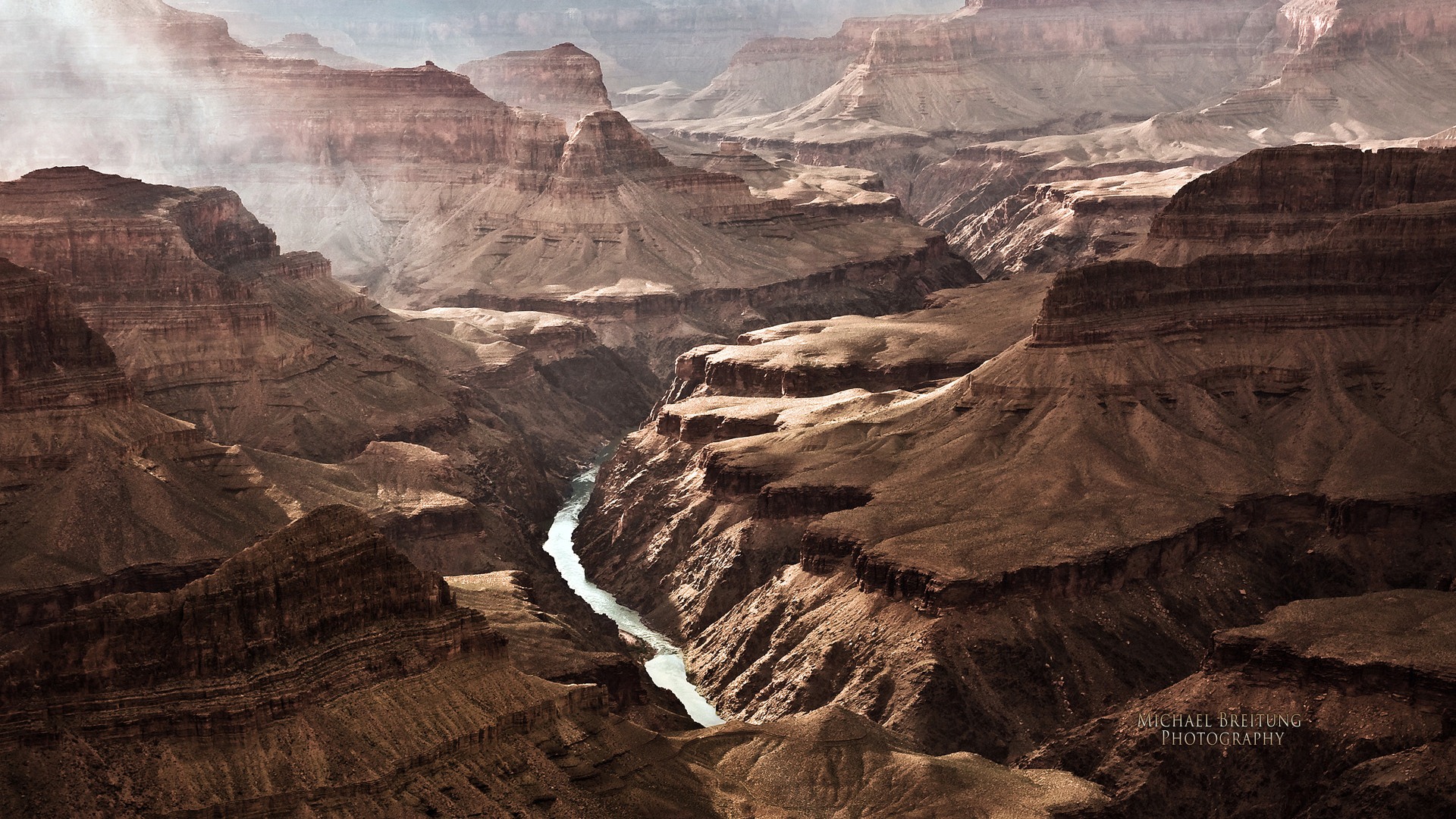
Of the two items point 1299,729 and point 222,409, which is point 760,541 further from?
point 1299,729

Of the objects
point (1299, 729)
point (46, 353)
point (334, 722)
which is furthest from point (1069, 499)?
point (334, 722)

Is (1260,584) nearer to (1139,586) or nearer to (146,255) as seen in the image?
(1139,586)

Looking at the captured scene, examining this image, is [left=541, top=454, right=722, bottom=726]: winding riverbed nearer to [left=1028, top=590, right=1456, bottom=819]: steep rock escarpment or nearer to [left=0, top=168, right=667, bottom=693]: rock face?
[left=0, top=168, right=667, bottom=693]: rock face

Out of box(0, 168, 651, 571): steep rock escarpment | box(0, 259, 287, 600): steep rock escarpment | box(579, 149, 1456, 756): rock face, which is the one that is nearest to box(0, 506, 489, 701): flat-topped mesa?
box(579, 149, 1456, 756): rock face

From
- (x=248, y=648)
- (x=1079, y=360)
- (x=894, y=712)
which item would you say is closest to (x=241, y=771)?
(x=248, y=648)

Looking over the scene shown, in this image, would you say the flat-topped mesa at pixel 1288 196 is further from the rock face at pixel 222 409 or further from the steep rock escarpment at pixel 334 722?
the steep rock escarpment at pixel 334 722

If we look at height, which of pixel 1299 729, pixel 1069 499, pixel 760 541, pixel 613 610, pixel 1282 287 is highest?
pixel 1282 287

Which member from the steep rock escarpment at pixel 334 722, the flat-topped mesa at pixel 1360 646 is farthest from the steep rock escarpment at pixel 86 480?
the flat-topped mesa at pixel 1360 646
